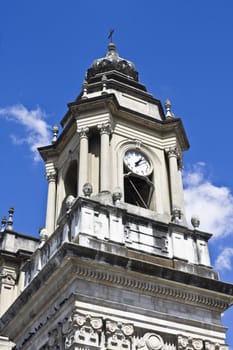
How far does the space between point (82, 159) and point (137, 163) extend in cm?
195

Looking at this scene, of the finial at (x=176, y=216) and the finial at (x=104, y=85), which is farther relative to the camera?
the finial at (x=104, y=85)

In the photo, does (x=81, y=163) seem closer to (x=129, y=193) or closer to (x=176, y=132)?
(x=129, y=193)

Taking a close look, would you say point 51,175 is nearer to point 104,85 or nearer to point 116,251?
point 104,85

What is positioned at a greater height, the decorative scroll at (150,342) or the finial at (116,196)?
the finial at (116,196)

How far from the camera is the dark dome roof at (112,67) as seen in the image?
25.2 meters

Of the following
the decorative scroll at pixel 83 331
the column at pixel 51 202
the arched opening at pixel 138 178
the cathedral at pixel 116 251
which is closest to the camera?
the decorative scroll at pixel 83 331

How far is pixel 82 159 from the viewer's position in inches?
812

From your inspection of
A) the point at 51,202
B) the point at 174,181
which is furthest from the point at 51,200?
the point at 174,181

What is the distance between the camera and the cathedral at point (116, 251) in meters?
16.1

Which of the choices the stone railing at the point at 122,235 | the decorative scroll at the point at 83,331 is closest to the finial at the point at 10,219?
the stone railing at the point at 122,235

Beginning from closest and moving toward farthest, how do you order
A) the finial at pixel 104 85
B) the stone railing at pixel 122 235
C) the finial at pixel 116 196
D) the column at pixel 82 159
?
1. the stone railing at pixel 122 235
2. the finial at pixel 116 196
3. the column at pixel 82 159
4. the finial at pixel 104 85

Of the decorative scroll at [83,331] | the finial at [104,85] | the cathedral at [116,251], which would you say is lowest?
the decorative scroll at [83,331]

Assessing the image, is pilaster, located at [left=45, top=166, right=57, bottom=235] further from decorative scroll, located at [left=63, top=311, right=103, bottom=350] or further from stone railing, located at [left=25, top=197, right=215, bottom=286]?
decorative scroll, located at [left=63, top=311, right=103, bottom=350]

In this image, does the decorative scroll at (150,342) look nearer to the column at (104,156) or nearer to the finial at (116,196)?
the finial at (116,196)
